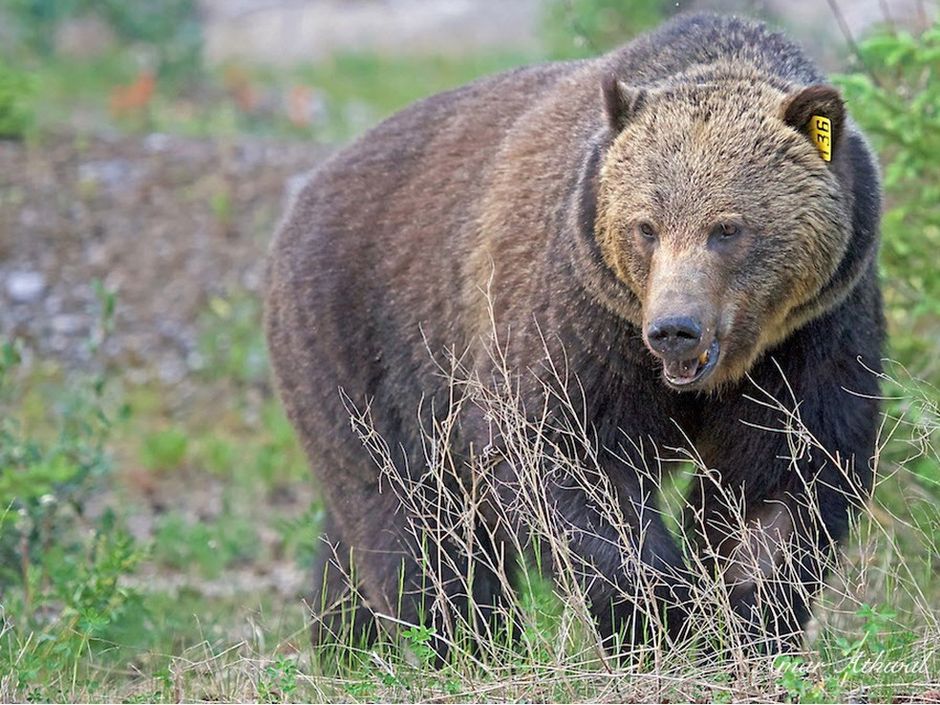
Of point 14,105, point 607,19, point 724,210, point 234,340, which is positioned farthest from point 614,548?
point 14,105

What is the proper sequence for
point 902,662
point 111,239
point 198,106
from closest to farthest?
point 902,662 < point 111,239 < point 198,106

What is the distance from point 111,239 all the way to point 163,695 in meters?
8.04

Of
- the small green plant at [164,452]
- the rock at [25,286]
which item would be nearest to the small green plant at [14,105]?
the rock at [25,286]

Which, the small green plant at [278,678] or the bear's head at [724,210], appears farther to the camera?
the bear's head at [724,210]

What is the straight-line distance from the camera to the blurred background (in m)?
6.63

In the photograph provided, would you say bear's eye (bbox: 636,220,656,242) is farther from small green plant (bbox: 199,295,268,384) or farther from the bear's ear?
small green plant (bbox: 199,295,268,384)

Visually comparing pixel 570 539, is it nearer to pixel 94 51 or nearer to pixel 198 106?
pixel 198 106

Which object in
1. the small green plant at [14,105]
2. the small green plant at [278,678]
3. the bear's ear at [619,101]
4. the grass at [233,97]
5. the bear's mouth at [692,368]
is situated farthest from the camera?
the grass at [233,97]

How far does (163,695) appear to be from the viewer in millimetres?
4793

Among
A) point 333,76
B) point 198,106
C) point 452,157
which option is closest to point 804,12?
point 333,76

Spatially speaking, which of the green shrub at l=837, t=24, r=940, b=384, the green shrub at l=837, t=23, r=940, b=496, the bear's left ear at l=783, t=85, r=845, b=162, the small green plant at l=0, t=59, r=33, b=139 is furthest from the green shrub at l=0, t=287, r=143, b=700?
the small green plant at l=0, t=59, r=33, b=139

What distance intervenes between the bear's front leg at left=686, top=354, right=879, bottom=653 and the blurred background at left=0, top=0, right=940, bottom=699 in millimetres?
348

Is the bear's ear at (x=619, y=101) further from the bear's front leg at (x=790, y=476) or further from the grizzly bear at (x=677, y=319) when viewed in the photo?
the bear's front leg at (x=790, y=476)

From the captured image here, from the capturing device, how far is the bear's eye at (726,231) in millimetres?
4840
